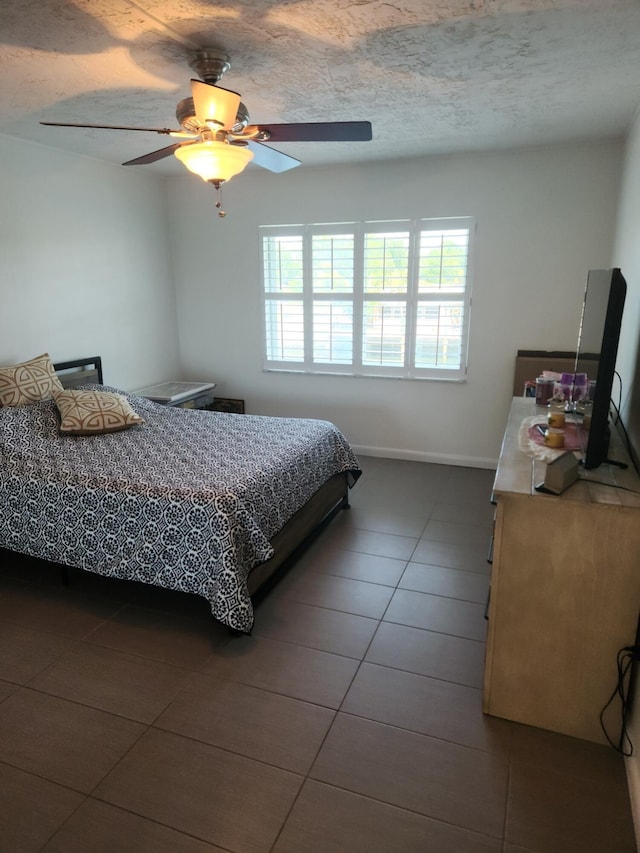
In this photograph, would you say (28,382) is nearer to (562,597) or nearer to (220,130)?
(220,130)

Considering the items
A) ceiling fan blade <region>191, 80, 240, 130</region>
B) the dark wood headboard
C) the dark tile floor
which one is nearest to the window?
the dark wood headboard

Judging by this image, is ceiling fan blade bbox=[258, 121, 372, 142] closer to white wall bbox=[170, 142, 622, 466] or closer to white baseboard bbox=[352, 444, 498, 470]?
white wall bbox=[170, 142, 622, 466]

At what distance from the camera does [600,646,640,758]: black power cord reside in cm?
178

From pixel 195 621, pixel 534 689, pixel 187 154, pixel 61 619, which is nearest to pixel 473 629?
pixel 534 689

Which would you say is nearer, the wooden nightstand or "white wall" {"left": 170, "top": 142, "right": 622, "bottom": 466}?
"white wall" {"left": 170, "top": 142, "right": 622, "bottom": 466}

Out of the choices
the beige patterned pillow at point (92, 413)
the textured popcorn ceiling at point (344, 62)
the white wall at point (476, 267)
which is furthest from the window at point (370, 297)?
the beige patterned pillow at point (92, 413)

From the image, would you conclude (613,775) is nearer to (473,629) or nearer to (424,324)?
(473,629)

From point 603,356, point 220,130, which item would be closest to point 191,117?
point 220,130

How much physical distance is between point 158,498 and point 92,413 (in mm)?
1235

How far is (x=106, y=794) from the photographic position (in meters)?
1.69

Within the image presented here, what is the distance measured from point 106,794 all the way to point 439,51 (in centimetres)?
305

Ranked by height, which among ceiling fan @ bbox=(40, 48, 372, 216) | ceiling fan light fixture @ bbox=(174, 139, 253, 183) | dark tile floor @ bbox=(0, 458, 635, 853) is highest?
ceiling fan @ bbox=(40, 48, 372, 216)

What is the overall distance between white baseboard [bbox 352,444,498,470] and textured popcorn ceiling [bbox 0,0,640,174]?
2.52 m

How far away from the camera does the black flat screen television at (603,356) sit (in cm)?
180
